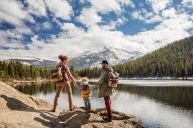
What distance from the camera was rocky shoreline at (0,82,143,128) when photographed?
1681cm

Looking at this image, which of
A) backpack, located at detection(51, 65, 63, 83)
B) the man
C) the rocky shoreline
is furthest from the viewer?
backpack, located at detection(51, 65, 63, 83)

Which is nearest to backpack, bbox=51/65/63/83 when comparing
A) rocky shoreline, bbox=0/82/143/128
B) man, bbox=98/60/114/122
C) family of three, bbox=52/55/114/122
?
family of three, bbox=52/55/114/122

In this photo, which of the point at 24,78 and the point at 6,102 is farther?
the point at 24,78

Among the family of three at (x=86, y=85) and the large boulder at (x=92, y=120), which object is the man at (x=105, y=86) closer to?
the family of three at (x=86, y=85)

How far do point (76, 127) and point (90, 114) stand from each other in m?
2.24

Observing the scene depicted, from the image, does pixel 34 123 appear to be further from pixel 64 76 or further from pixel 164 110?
pixel 164 110

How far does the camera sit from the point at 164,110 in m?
52.7

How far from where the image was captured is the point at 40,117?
18125mm

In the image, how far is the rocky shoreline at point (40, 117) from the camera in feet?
55.2

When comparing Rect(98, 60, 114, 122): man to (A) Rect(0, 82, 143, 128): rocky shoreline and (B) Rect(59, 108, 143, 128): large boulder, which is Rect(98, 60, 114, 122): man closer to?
(B) Rect(59, 108, 143, 128): large boulder

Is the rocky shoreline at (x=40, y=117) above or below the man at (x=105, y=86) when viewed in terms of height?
below

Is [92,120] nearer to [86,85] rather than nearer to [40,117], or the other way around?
[86,85]

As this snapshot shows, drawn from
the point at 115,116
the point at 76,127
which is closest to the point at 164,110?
the point at 115,116

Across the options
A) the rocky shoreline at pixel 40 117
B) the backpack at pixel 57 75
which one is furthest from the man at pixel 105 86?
the backpack at pixel 57 75
